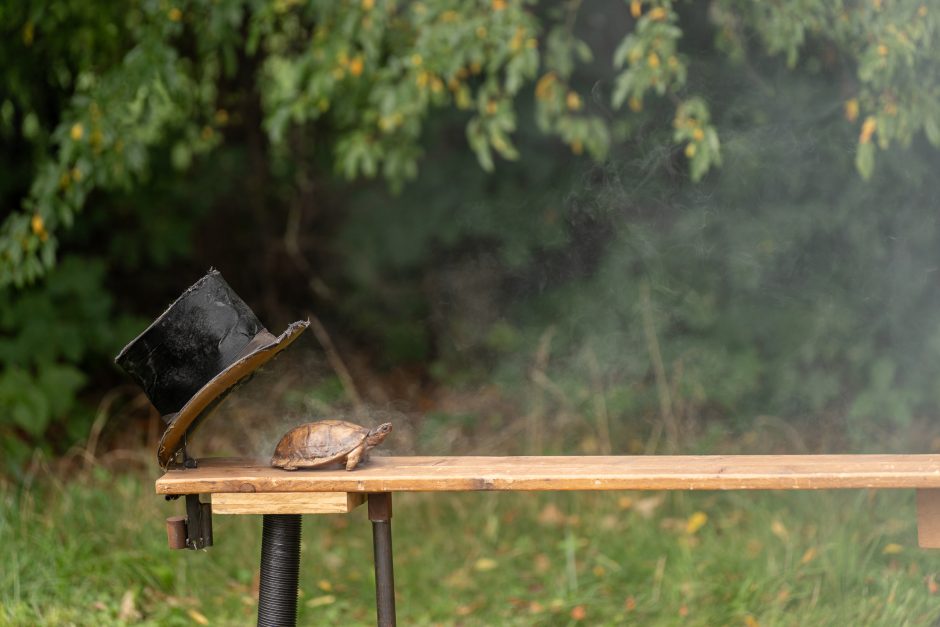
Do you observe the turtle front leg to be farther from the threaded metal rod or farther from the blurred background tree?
the blurred background tree

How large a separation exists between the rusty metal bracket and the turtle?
234 millimetres

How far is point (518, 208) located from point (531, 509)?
214 centimetres

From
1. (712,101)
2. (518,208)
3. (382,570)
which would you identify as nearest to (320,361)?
(518,208)

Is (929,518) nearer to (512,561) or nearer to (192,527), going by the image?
(192,527)

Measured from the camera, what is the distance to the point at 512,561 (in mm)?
4480

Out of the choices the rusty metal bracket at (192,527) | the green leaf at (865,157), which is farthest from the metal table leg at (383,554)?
the green leaf at (865,157)

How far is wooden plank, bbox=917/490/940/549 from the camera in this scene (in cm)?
277

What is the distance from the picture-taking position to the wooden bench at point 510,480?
8.61 ft

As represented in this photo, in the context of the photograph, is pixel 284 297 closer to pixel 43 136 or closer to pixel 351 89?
pixel 43 136

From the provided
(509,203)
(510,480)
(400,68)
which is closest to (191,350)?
(510,480)

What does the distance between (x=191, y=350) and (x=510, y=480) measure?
91cm

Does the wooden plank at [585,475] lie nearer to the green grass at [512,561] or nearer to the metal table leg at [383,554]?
the metal table leg at [383,554]

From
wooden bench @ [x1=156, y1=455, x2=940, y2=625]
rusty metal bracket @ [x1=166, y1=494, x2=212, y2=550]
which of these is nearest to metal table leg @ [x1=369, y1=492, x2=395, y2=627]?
wooden bench @ [x1=156, y1=455, x2=940, y2=625]

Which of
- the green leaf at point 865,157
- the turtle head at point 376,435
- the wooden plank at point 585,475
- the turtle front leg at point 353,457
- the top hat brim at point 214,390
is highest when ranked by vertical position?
the green leaf at point 865,157
